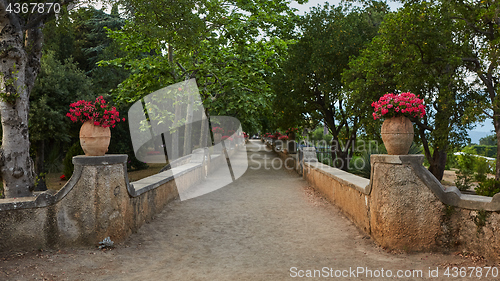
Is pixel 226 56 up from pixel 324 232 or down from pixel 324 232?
up

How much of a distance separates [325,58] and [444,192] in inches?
452

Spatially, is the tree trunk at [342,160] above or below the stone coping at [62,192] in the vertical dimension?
below

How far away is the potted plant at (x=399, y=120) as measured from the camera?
519cm

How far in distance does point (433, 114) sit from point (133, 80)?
37.4 ft

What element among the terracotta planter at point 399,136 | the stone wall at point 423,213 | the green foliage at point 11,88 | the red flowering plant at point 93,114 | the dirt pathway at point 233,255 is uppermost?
the green foliage at point 11,88

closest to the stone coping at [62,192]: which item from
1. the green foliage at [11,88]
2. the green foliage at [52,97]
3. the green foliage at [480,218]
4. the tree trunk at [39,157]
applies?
the green foliage at [11,88]

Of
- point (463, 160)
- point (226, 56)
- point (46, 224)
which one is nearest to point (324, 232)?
point (46, 224)

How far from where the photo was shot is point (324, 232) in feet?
20.9

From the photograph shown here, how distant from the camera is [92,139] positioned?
5277 millimetres

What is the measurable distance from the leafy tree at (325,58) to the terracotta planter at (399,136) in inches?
357

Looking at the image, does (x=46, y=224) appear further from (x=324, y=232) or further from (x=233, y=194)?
(x=233, y=194)

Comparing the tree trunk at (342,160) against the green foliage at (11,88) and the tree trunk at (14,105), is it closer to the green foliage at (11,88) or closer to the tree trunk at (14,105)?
the tree trunk at (14,105)

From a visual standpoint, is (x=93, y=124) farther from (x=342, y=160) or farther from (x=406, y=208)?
(x=342, y=160)

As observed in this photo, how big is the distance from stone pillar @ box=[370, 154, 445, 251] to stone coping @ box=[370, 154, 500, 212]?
14 mm
